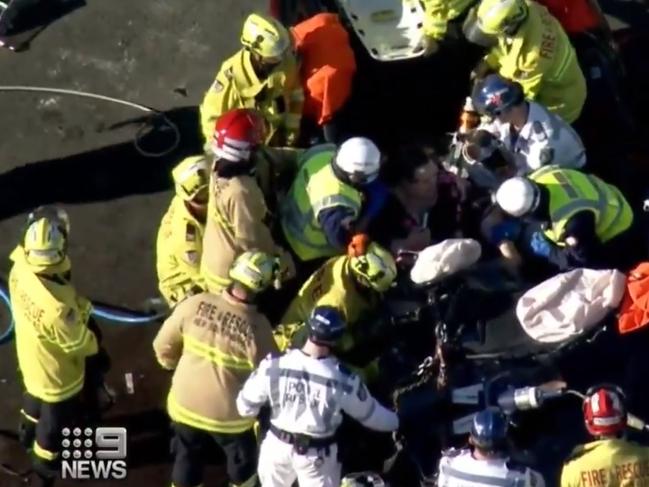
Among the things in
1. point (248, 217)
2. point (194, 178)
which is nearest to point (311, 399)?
point (248, 217)

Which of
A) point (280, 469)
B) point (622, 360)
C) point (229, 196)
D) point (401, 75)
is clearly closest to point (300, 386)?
point (280, 469)

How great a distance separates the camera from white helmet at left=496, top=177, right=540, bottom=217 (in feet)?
30.0

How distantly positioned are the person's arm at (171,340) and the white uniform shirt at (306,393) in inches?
23.5

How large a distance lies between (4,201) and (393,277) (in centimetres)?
340

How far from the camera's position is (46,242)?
8.65 m

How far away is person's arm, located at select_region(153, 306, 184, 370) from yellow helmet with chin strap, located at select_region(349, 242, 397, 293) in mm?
1019

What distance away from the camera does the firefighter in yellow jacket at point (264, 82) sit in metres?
9.77

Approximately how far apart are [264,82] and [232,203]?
109cm

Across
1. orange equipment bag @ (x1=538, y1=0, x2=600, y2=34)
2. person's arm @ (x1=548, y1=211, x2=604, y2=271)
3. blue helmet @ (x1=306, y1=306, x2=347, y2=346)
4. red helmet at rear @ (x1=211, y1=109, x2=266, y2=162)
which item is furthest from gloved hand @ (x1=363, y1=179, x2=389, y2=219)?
orange equipment bag @ (x1=538, y1=0, x2=600, y2=34)

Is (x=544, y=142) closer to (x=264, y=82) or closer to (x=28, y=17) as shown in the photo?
(x=264, y=82)

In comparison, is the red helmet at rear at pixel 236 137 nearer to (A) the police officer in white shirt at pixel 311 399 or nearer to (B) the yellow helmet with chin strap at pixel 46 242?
(B) the yellow helmet with chin strap at pixel 46 242

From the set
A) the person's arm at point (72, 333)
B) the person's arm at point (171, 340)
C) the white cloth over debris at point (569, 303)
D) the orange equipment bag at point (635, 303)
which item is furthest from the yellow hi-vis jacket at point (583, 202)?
the person's arm at point (72, 333)

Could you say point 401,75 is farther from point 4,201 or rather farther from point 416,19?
point 4,201

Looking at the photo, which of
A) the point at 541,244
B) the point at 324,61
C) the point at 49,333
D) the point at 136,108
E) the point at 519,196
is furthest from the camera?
the point at 136,108
